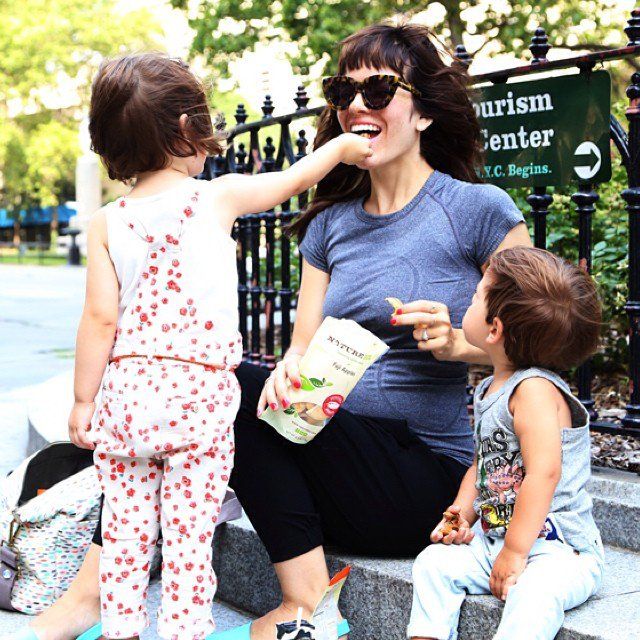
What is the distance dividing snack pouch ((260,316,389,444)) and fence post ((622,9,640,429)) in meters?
1.06

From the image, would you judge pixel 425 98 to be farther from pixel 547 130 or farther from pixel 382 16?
pixel 382 16

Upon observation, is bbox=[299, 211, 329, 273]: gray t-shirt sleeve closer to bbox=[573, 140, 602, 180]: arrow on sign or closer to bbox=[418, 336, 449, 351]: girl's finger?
bbox=[418, 336, 449, 351]: girl's finger

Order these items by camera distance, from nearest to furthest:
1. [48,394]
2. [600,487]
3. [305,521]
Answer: [305,521] → [600,487] → [48,394]

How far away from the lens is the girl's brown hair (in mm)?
2211

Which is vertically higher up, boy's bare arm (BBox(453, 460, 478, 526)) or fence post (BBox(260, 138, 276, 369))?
fence post (BBox(260, 138, 276, 369))

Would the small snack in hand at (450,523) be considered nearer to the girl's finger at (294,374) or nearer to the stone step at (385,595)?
the stone step at (385,595)

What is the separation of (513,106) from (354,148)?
881 millimetres

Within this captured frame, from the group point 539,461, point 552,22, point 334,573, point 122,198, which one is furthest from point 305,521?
point 552,22

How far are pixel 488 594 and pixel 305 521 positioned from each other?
498mm

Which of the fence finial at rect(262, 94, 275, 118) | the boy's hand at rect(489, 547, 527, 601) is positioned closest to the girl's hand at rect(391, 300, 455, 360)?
the boy's hand at rect(489, 547, 527, 601)

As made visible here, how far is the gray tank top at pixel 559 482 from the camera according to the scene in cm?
228

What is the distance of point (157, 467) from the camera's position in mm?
2453

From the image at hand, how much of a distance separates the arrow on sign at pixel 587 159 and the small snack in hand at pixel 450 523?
1296 millimetres

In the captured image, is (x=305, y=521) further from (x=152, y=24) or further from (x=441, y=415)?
(x=152, y=24)
